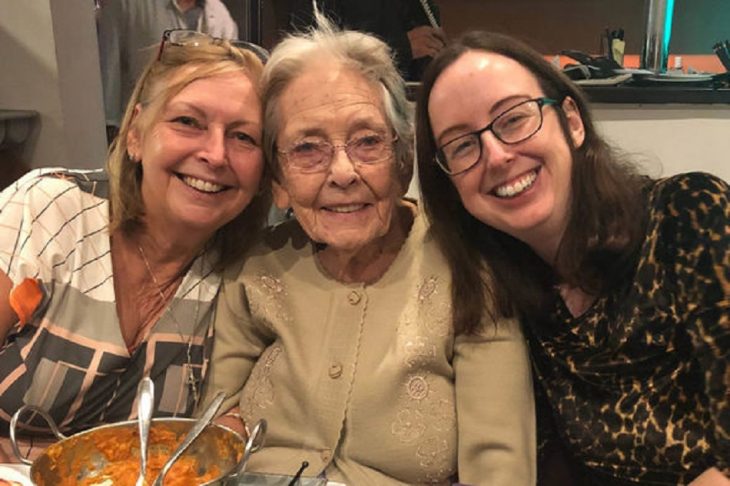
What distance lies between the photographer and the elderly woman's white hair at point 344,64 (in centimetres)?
153

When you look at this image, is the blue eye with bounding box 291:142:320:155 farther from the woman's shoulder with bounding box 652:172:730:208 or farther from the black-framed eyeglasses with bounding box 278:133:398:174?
the woman's shoulder with bounding box 652:172:730:208

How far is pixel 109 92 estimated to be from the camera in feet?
10.4

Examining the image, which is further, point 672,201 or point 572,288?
point 572,288

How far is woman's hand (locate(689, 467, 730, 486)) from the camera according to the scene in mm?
1230

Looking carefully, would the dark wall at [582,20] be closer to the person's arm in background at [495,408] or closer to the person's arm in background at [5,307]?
the person's arm in background at [495,408]

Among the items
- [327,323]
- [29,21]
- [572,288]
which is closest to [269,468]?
[327,323]

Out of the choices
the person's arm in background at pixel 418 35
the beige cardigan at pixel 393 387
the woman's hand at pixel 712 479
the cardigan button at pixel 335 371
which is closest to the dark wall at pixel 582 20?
the person's arm in background at pixel 418 35

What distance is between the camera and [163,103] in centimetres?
151

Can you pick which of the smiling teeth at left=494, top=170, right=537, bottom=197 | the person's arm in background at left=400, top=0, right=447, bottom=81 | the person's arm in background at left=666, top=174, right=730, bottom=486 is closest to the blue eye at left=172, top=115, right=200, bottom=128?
the smiling teeth at left=494, top=170, right=537, bottom=197

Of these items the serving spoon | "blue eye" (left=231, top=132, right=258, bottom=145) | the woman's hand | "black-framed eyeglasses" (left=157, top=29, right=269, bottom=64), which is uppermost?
"black-framed eyeglasses" (left=157, top=29, right=269, bottom=64)

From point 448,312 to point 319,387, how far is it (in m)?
0.29

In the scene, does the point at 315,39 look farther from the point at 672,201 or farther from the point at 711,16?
the point at 711,16

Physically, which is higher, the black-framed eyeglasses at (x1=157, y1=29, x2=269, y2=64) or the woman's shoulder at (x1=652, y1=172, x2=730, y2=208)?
the black-framed eyeglasses at (x1=157, y1=29, x2=269, y2=64)

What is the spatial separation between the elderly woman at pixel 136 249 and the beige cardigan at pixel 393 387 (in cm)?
18
